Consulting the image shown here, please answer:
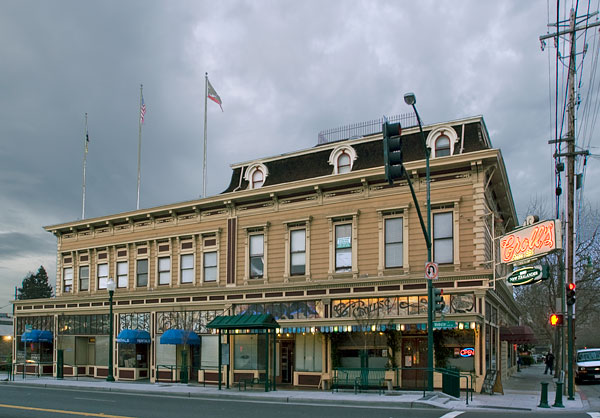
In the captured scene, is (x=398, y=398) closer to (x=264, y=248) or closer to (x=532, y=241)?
(x=532, y=241)

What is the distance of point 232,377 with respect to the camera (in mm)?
31750

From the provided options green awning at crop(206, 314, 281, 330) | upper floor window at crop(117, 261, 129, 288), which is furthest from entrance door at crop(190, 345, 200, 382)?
upper floor window at crop(117, 261, 129, 288)

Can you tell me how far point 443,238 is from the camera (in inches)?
1063

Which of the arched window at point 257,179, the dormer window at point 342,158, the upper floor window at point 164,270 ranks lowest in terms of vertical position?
the upper floor window at point 164,270

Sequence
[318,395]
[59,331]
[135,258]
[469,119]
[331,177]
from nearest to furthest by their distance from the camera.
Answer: [318,395] → [469,119] → [331,177] → [135,258] → [59,331]

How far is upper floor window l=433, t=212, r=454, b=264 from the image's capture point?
26859 mm

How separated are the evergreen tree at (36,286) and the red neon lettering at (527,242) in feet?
347

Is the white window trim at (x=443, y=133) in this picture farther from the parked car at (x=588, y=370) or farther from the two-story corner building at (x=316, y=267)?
the parked car at (x=588, y=370)

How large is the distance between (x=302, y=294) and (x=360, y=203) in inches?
211

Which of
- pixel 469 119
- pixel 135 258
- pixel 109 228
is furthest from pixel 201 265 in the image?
pixel 469 119

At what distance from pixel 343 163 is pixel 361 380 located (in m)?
11.1

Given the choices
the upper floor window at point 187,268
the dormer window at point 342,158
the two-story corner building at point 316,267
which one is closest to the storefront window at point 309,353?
the two-story corner building at point 316,267

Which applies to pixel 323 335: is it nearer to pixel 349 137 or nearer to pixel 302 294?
pixel 302 294

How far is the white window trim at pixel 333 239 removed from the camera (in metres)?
29.0
